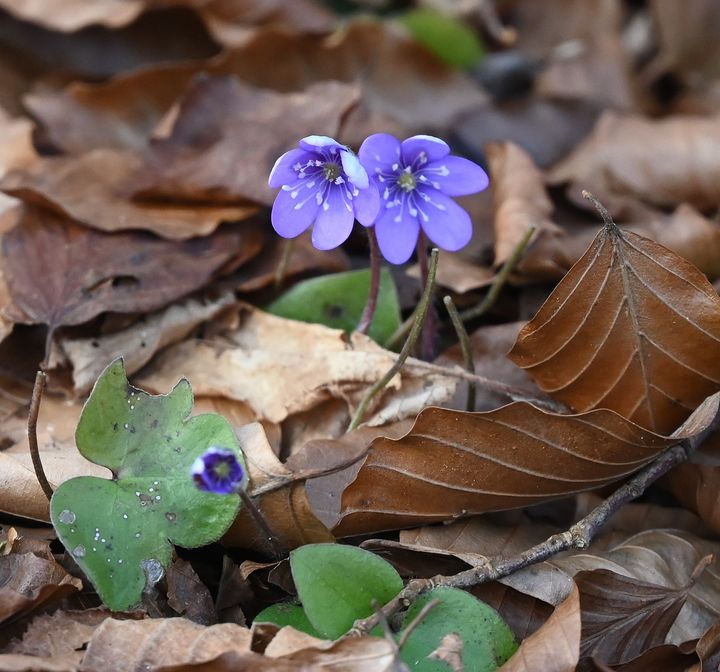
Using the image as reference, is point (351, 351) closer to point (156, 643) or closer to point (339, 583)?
point (339, 583)

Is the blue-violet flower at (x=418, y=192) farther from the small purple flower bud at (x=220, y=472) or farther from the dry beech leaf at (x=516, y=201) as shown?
the small purple flower bud at (x=220, y=472)

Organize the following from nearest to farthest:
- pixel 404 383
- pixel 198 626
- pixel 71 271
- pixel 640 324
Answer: pixel 198 626, pixel 640 324, pixel 404 383, pixel 71 271

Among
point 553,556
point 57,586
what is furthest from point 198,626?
point 553,556

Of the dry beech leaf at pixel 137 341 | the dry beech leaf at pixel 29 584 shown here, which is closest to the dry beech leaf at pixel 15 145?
the dry beech leaf at pixel 137 341

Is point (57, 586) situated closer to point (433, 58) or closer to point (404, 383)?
point (404, 383)

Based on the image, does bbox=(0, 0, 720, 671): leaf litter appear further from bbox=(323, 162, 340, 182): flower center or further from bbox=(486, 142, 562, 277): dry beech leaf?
bbox=(323, 162, 340, 182): flower center

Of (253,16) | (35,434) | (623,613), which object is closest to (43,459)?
(35,434)
